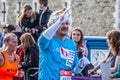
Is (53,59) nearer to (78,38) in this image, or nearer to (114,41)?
(114,41)

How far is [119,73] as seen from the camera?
9.28m

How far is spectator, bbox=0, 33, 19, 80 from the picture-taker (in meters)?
10.0

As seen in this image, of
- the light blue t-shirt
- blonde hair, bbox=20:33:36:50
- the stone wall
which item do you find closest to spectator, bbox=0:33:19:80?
the light blue t-shirt

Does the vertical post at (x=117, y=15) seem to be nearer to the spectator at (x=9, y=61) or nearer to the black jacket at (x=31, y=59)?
the black jacket at (x=31, y=59)

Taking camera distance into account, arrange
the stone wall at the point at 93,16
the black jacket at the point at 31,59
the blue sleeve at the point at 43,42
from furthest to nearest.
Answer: the stone wall at the point at 93,16 < the black jacket at the point at 31,59 < the blue sleeve at the point at 43,42

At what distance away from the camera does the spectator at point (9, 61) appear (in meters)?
10.0

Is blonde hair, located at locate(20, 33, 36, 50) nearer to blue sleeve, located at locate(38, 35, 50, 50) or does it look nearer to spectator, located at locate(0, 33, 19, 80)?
spectator, located at locate(0, 33, 19, 80)

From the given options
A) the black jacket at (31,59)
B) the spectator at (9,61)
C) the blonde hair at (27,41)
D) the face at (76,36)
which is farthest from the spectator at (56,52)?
the blonde hair at (27,41)

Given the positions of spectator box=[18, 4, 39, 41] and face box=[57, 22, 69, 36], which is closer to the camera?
face box=[57, 22, 69, 36]

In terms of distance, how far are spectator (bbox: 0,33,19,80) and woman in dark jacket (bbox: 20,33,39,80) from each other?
1.56 m

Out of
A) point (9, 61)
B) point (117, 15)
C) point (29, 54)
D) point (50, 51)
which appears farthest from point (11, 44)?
point (117, 15)

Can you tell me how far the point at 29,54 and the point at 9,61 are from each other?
179 centimetres

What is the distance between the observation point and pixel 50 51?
857 cm

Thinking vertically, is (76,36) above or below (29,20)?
below
